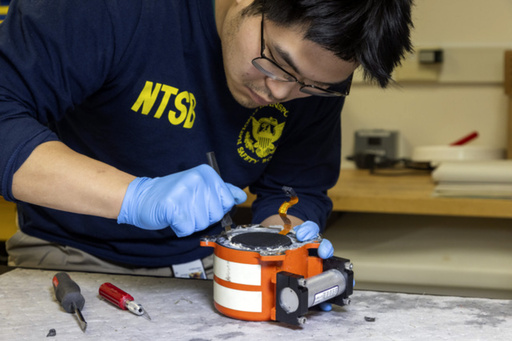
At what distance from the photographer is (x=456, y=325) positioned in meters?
0.80

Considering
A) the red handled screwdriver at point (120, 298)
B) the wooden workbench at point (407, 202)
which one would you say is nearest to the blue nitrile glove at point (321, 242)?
the red handled screwdriver at point (120, 298)

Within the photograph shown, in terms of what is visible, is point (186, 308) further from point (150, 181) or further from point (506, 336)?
point (506, 336)

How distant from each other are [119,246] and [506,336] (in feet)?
2.36

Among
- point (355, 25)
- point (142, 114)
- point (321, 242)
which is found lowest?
point (321, 242)

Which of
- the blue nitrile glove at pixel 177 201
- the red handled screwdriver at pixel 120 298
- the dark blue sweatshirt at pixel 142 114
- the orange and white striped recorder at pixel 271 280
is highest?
the dark blue sweatshirt at pixel 142 114

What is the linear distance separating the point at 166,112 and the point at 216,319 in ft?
1.26

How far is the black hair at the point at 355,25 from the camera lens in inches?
32.5

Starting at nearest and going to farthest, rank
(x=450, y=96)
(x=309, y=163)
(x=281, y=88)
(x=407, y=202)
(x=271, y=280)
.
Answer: (x=271, y=280) < (x=281, y=88) < (x=309, y=163) < (x=407, y=202) < (x=450, y=96)

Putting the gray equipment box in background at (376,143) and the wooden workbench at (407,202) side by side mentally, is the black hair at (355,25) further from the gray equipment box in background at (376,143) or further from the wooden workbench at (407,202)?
the gray equipment box in background at (376,143)

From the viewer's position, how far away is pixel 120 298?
85cm

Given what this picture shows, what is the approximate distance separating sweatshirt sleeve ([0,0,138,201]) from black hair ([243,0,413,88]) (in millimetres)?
280

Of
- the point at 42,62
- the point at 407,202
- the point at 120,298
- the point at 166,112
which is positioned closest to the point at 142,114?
the point at 166,112

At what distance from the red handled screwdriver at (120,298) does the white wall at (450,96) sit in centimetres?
140

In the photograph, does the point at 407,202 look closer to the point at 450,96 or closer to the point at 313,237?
the point at 450,96
